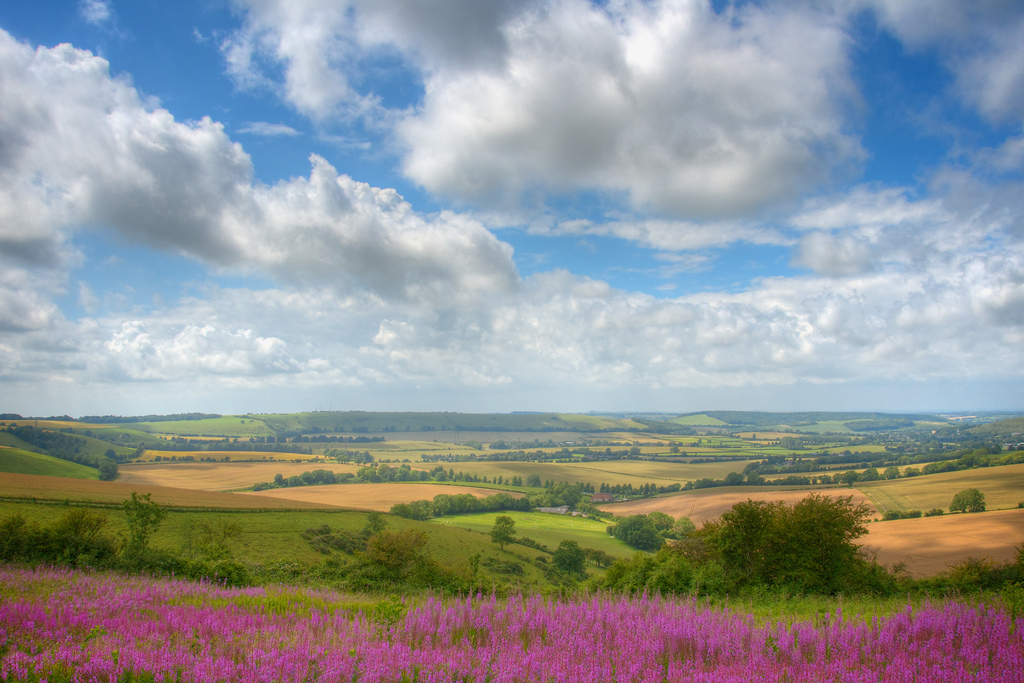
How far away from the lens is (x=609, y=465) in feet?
582

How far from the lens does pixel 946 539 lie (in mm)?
47906

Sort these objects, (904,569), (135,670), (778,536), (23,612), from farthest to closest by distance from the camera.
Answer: (904,569) < (778,536) < (23,612) < (135,670)

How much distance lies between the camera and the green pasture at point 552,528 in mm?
77938

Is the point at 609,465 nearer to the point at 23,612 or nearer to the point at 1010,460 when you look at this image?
the point at 1010,460

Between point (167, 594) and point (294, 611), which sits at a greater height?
point (294, 611)

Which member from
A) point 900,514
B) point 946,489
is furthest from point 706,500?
point 946,489

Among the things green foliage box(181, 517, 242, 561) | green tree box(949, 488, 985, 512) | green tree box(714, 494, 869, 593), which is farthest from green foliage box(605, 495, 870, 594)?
green tree box(949, 488, 985, 512)

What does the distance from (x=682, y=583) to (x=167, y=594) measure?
19653 millimetres

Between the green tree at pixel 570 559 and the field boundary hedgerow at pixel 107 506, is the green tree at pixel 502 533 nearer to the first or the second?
the green tree at pixel 570 559

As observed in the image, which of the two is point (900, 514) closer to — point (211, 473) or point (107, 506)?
point (107, 506)

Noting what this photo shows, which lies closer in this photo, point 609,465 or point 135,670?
point 135,670

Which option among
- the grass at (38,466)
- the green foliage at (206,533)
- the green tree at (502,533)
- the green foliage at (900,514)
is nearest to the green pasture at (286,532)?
the green foliage at (206,533)

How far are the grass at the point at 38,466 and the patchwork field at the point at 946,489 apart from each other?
140 metres

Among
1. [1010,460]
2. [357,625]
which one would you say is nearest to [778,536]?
[357,625]
